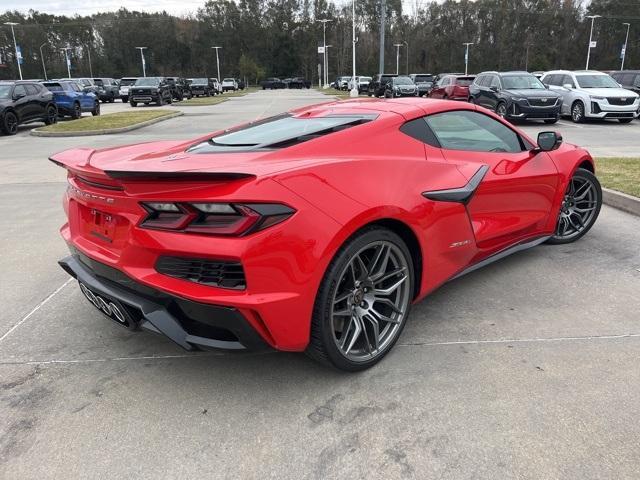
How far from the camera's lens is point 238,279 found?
2.28m

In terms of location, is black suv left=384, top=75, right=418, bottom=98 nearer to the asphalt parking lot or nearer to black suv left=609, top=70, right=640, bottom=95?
black suv left=609, top=70, right=640, bottom=95

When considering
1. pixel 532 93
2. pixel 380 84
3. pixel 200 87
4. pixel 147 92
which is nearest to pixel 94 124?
pixel 532 93

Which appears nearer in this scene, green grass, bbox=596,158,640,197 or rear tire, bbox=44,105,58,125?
green grass, bbox=596,158,640,197

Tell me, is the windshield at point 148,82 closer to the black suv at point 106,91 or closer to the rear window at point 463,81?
the black suv at point 106,91

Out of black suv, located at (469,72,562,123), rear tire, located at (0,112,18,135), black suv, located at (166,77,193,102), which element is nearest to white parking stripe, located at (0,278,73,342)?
rear tire, located at (0,112,18,135)

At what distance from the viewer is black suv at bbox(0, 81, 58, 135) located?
53.6 feet

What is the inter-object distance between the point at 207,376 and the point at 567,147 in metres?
3.68

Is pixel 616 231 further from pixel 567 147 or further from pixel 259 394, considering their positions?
pixel 259 394

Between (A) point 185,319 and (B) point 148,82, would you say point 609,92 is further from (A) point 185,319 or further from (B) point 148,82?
(B) point 148,82

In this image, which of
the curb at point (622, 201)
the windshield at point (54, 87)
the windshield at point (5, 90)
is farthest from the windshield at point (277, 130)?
the windshield at point (54, 87)

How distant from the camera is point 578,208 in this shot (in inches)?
195

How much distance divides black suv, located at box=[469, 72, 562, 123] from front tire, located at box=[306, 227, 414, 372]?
49.7 feet

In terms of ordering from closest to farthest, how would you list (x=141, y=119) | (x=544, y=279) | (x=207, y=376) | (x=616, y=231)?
(x=207, y=376)
(x=544, y=279)
(x=616, y=231)
(x=141, y=119)

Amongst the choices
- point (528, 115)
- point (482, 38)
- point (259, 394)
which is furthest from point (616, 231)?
point (482, 38)
